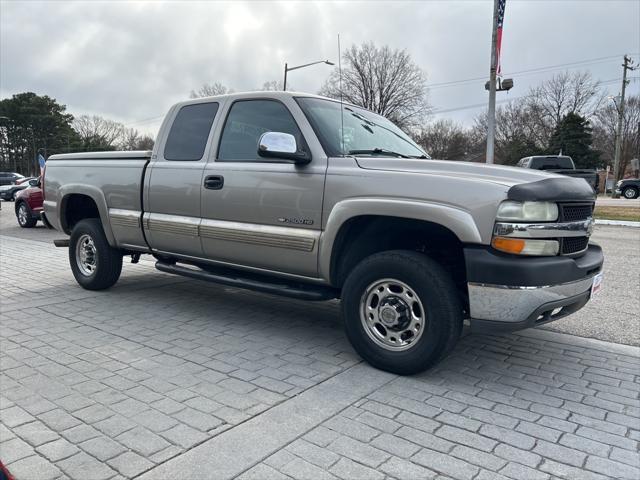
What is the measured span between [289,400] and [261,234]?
1520mm

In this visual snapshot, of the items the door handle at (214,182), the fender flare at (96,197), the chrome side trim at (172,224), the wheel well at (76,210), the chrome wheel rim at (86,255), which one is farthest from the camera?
the wheel well at (76,210)

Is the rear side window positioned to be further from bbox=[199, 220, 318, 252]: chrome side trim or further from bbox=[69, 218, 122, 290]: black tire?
bbox=[69, 218, 122, 290]: black tire

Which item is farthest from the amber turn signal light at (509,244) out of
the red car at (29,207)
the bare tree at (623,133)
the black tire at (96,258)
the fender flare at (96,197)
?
the bare tree at (623,133)

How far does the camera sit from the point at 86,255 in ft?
20.1

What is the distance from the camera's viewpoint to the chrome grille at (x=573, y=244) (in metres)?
3.36

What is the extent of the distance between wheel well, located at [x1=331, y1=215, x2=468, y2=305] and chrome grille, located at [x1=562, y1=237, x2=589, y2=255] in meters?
0.68

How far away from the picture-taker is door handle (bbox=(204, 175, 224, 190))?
4.50 m

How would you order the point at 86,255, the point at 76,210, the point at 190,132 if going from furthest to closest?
1. the point at 76,210
2. the point at 86,255
3. the point at 190,132

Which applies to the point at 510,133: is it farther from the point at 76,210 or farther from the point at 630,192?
the point at 76,210

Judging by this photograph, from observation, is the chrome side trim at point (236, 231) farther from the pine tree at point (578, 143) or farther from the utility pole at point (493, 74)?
the pine tree at point (578, 143)

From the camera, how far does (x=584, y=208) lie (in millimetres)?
3619

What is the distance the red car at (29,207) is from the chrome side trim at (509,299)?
46.2 ft

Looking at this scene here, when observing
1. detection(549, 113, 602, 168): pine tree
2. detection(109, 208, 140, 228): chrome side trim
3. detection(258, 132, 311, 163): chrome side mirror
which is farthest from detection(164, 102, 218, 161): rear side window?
detection(549, 113, 602, 168): pine tree

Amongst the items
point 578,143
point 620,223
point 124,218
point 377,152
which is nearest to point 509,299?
point 377,152
